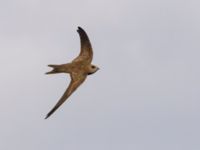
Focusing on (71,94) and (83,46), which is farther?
(83,46)

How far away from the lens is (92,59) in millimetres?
29812

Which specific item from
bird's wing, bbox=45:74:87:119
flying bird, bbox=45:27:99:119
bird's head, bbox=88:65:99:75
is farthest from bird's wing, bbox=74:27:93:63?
bird's wing, bbox=45:74:87:119

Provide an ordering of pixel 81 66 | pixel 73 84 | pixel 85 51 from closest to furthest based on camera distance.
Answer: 1. pixel 73 84
2. pixel 81 66
3. pixel 85 51

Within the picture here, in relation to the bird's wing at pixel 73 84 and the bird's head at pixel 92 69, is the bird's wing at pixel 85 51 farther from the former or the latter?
the bird's wing at pixel 73 84

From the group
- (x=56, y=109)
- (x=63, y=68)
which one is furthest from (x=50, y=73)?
(x=56, y=109)

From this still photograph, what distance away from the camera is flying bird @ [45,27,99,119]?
28453mm

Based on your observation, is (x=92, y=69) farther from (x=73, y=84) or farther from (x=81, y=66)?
(x=73, y=84)

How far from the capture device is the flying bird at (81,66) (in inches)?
1120

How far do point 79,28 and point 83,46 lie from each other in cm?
97

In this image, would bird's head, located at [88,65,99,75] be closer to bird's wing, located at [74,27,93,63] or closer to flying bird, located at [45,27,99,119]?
flying bird, located at [45,27,99,119]

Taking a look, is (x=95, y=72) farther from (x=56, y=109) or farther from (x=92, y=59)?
(x=56, y=109)

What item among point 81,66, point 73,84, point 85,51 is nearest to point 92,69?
point 81,66

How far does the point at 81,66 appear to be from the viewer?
29438 mm

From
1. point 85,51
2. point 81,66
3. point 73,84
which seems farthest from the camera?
point 85,51
